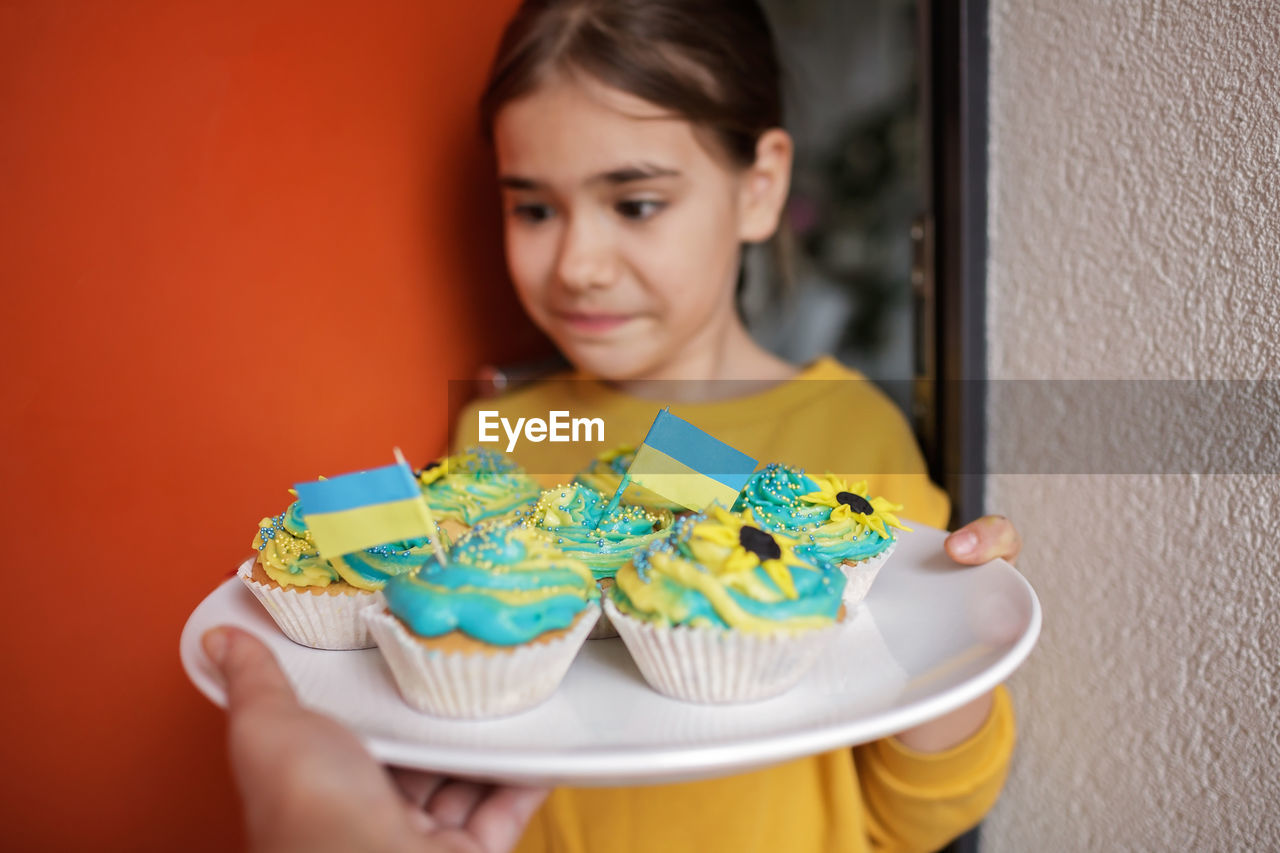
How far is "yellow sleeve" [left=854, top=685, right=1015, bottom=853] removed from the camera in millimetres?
1506

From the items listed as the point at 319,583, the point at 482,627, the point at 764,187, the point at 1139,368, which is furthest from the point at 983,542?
the point at 764,187

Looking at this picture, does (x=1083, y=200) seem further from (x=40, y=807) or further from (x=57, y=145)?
(x=40, y=807)

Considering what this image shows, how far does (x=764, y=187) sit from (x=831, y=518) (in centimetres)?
109

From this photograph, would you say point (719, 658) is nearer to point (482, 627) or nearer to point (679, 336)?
point (482, 627)

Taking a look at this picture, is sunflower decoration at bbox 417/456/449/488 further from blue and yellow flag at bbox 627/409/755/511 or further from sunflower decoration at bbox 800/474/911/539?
sunflower decoration at bbox 800/474/911/539

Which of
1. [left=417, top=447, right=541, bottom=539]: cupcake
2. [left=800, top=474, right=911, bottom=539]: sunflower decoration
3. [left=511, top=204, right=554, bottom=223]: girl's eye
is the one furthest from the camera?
[left=511, top=204, right=554, bottom=223]: girl's eye

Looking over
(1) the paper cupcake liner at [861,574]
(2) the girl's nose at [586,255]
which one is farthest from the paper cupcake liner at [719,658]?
(2) the girl's nose at [586,255]

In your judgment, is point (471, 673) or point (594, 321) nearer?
point (471, 673)

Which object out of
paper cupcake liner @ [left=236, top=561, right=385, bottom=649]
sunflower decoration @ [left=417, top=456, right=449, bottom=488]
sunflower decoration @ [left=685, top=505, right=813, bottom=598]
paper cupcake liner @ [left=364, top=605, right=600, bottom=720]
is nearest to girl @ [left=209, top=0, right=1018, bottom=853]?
paper cupcake liner @ [left=364, top=605, right=600, bottom=720]

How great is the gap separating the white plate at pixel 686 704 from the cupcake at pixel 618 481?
1.04ft

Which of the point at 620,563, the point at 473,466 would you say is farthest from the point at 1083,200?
the point at 473,466

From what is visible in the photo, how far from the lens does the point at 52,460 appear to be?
1.39 m

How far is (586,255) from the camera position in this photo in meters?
1.87

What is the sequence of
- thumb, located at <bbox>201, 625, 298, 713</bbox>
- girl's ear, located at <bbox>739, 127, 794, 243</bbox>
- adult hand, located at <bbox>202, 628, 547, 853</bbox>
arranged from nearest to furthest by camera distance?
adult hand, located at <bbox>202, 628, 547, 853</bbox> < thumb, located at <bbox>201, 625, 298, 713</bbox> < girl's ear, located at <bbox>739, 127, 794, 243</bbox>
